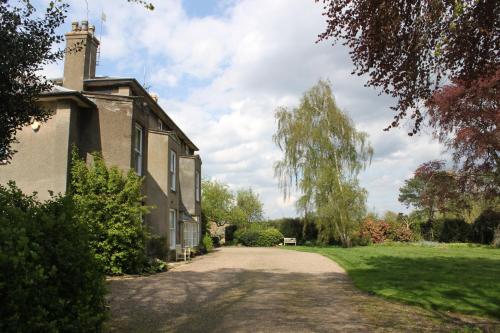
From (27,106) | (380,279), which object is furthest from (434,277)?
(27,106)

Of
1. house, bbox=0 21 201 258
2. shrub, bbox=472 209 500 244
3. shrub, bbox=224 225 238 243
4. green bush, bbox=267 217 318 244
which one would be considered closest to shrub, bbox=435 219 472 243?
shrub, bbox=472 209 500 244

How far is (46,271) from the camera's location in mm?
4250

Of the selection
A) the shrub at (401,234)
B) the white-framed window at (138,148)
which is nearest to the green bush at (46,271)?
the white-framed window at (138,148)

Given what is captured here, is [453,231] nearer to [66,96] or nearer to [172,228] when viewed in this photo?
[172,228]

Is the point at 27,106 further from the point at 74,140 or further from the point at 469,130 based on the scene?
the point at 469,130

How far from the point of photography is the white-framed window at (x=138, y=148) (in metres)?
18.2

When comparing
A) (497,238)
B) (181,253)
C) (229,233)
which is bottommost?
(181,253)

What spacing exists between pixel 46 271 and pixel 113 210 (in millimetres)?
10971

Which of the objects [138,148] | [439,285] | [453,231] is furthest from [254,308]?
[453,231]

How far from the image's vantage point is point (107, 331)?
22.1 ft

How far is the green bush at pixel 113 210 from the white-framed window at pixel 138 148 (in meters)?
2.53

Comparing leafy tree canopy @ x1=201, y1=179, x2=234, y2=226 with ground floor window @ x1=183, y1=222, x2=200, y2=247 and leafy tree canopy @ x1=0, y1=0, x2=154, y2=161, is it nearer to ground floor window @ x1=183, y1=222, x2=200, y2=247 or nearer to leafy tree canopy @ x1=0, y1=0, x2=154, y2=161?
ground floor window @ x1=183, y1=222, x2=200, y2=247

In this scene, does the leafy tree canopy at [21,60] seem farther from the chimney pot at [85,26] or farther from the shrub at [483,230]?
the shrub at [483,230]

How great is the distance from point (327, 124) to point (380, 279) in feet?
75.0
